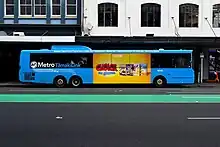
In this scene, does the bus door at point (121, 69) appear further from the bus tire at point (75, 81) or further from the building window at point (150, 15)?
the building window at point (150, 15)

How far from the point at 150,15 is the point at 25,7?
424 inches

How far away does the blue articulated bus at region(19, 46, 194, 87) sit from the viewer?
93.0 feet

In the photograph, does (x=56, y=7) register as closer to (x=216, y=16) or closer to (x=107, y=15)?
(x=107, y=15)

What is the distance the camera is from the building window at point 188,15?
3538 cm

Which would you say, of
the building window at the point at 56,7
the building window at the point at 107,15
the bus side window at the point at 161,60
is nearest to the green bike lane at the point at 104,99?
the bus side window at the point at 161,60

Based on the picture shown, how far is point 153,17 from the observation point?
35469mm

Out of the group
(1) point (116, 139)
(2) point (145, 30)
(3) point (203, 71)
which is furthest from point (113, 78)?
(1) point (116, 139)

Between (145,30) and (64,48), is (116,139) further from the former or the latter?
(145,30)

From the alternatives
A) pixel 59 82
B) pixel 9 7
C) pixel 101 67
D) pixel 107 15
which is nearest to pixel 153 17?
pixel 107 15

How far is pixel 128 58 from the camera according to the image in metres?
28.8

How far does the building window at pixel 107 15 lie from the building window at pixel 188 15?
18.1 ft

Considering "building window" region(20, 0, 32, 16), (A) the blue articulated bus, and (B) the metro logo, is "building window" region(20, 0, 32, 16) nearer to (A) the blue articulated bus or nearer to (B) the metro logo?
(A) the blue articulated bus

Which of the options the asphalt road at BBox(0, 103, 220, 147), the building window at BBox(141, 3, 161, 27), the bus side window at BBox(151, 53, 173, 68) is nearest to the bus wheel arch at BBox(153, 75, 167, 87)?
the bus side window at BBox(151, 53, 173, 68)

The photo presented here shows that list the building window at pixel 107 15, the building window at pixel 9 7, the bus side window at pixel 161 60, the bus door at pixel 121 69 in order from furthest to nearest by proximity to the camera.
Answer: the building window at pixel 9 7 < the building window at pixel 107 15 < the bus door at pixel 121 69 < the bus side window at pixel 161 60
